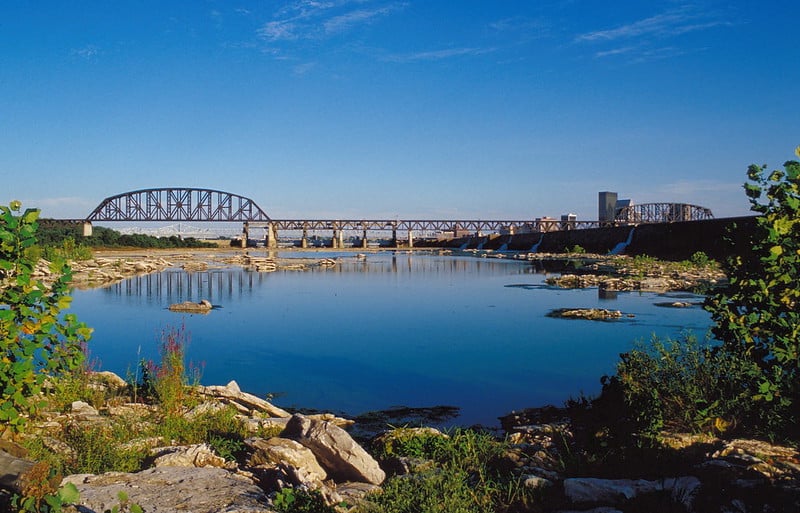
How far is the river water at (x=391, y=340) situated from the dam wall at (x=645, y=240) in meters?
3.97

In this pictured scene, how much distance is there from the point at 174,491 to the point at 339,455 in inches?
51.3

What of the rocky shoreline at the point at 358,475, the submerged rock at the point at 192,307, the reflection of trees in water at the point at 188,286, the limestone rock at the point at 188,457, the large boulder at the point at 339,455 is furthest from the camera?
the reflection of trees in water at the point at 188,286

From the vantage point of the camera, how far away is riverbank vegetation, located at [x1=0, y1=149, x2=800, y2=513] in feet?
16.1

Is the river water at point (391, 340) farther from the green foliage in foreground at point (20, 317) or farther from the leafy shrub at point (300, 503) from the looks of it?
the green foliage in foreground at point (20, 317)

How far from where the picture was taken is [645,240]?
163ft

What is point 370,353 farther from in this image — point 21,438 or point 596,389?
point 21,438

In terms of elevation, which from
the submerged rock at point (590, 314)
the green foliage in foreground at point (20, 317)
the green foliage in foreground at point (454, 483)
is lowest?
the submerged rock at point (590, 314)

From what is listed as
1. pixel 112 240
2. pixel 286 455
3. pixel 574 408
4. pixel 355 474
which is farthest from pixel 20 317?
pixel 112 240

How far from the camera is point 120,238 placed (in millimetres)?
82000

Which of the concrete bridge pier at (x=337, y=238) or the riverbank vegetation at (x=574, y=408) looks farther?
the concrete bridge pier at (x=337, y=238)

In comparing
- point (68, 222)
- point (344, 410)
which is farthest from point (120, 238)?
point (344, 410)

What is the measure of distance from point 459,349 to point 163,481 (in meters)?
9.13

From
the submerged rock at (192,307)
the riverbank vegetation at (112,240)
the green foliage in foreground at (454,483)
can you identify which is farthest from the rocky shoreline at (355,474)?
the riverbank vegetation at (112,240)

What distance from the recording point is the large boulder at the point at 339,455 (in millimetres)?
5137
